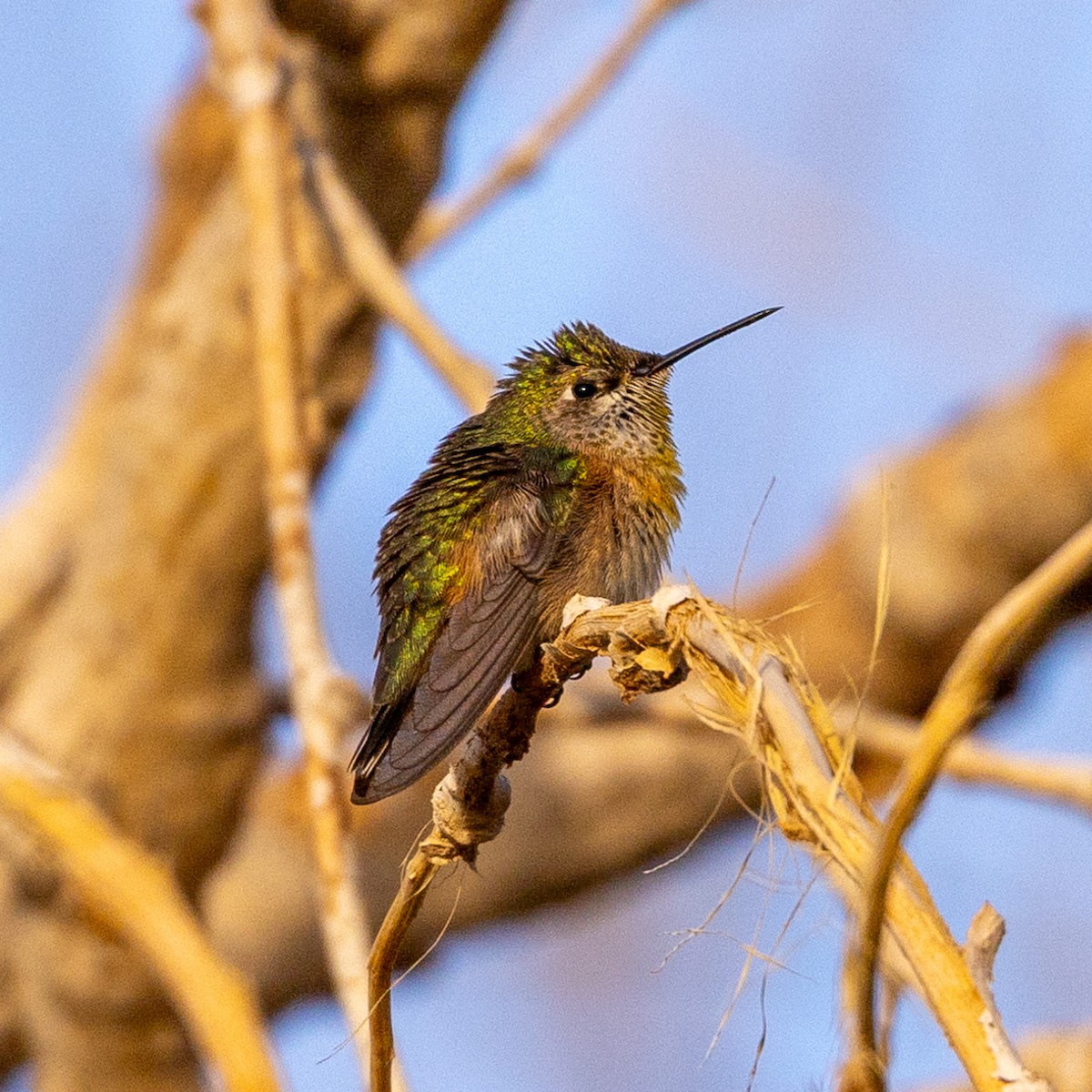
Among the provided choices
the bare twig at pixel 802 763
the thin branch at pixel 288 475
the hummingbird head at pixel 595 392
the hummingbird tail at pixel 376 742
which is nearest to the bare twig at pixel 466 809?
the bare twig at pixel 802 763

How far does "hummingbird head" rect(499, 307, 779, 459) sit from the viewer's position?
271 cm

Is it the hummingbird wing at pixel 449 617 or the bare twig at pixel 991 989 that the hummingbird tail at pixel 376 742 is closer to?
the hummingbird wing at pixel 449 617

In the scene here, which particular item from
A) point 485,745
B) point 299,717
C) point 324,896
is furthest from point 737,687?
point 299,717

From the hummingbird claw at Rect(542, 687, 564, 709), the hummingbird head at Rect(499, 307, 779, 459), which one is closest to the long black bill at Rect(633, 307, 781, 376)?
the hummingbird head at Rect(499, 307, 779, 459)

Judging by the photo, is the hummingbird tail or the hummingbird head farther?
the hummingbird head

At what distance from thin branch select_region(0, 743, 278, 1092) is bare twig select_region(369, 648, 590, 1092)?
0.50m

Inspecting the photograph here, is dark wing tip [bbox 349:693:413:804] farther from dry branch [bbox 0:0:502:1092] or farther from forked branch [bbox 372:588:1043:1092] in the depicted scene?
dry branch [bbox 0:0:502:1092]

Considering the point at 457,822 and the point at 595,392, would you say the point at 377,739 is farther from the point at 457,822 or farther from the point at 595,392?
the point at 595,392

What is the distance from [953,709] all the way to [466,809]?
2.00 feet

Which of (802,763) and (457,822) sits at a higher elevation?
(802,763)

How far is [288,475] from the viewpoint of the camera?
272 cm

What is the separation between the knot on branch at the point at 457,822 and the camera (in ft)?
4.89

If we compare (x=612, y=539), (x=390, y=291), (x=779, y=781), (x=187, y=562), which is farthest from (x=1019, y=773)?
(x=187, y=562)

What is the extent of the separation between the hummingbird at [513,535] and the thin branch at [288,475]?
0.16m
